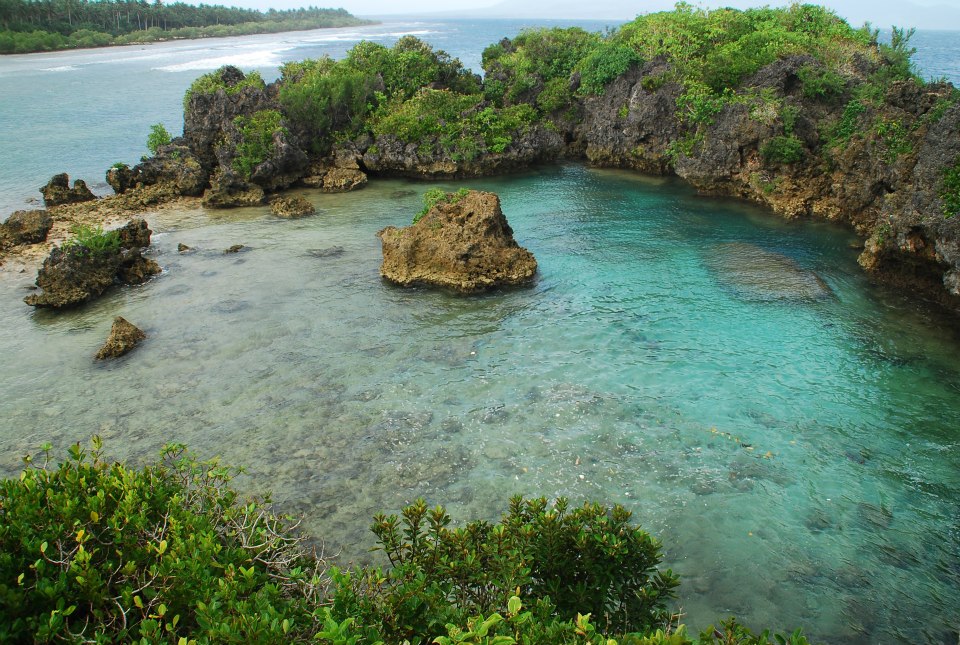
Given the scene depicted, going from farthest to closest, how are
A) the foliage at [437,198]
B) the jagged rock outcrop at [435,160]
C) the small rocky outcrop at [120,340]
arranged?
the jagged rock outcrop at [435,160] → the foliage at [437,198] → the small rocky outcrop at [120,340]

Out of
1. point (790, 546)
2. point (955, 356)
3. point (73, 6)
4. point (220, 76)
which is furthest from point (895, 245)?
point (73, 6)

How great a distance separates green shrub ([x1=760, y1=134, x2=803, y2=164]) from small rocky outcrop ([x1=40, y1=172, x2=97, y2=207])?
36783 mm

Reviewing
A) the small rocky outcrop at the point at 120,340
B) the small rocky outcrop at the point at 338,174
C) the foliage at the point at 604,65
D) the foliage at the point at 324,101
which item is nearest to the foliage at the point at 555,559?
the small rocky outcrop at the point at 120,340

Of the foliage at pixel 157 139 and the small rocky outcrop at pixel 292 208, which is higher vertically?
the foliage at pixel 157 139

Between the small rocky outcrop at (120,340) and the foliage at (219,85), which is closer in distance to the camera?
the small rocky outcrop at (120,340)

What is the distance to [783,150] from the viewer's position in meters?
30.8

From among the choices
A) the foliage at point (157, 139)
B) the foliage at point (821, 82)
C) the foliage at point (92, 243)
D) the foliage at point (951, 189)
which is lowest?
the foliage at point (92, 243)

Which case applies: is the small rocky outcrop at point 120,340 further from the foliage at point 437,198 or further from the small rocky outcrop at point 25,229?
the small rocky outcrop at point 25,229

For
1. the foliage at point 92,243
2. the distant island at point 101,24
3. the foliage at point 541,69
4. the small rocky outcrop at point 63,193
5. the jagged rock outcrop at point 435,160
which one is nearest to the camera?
the foliage at point 92,243

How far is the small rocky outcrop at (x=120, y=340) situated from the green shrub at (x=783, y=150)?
2965cm

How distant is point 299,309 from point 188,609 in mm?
15806

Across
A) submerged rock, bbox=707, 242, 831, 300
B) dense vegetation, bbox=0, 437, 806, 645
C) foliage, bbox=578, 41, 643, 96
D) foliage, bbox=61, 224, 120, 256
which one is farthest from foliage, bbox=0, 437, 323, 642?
foliage, bbox=578, 41, 643, 96

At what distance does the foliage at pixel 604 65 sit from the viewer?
40.2 meters

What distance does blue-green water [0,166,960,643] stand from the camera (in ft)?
39.1
